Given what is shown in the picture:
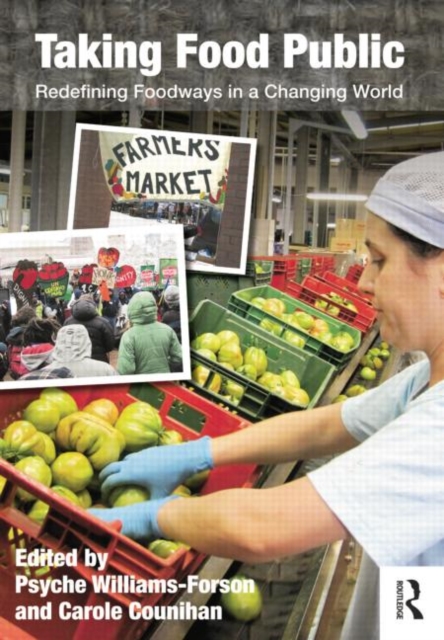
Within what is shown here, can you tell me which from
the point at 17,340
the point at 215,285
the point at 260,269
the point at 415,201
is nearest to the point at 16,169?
the point at 17,340

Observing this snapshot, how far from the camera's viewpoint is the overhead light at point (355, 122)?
4.38 feet

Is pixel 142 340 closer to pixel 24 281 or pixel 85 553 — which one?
pixel 24 281

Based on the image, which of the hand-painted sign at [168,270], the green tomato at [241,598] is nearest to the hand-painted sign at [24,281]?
the hand-painted sign at [168,270]

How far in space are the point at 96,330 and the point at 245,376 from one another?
373 mm

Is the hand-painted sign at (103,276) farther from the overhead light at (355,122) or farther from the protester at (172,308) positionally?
the overhead light at (355,122)

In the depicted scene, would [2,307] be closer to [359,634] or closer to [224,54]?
[224,54]

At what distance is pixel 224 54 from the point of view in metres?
1.32

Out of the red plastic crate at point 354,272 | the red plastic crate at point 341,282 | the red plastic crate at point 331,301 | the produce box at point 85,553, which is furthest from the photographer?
the red plastic crate at point 331,301

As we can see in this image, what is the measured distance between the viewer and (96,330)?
1319 millimetres

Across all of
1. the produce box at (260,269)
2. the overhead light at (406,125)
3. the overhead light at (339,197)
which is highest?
the overhead light at (406,125)

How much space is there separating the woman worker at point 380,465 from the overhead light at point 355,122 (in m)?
0.22

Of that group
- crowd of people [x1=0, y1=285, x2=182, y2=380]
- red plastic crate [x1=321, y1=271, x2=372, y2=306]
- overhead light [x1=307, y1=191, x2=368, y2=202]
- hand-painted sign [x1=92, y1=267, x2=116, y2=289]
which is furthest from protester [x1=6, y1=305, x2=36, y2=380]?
red plastic crate [x1=321, y1=271, x2=372, y2=306]

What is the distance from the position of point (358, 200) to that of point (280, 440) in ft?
1.56

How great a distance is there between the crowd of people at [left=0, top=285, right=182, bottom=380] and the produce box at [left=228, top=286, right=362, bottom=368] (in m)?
0.33
